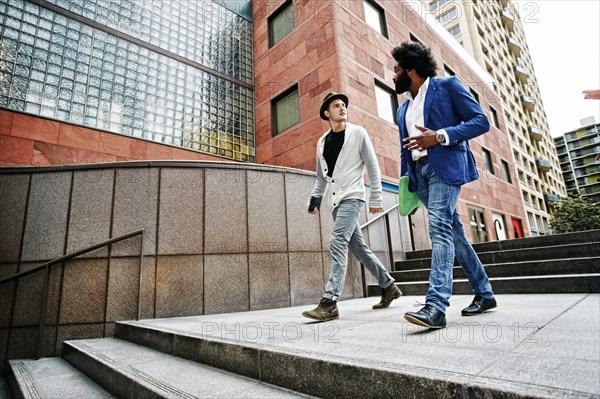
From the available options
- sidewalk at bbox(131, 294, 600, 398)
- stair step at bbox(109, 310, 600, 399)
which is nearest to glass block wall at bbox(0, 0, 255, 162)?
stair step at bbox(109, 310, 600, 399)

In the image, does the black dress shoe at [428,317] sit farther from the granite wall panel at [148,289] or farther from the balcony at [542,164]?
the balcony at [542,164]

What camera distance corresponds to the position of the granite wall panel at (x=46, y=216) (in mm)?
4297

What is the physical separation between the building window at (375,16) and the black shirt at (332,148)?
365 inches

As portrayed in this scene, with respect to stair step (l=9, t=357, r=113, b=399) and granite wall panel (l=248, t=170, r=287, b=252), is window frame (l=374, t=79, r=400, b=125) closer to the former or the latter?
granite wall panel (l=248, t=170, r=287, b=252)

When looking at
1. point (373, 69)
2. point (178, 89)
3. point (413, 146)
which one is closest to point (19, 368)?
point (413, 146)

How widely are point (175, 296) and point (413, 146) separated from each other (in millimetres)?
3726

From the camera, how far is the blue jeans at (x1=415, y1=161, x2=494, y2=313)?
201cm

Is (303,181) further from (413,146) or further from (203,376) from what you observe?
(203,376)

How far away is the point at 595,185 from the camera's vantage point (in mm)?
76812

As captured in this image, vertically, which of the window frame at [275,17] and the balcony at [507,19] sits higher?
the balcony at [507,19]

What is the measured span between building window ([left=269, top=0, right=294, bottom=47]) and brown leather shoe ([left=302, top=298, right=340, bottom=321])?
10388mm

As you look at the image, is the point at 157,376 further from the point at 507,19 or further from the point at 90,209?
the point at 507,19

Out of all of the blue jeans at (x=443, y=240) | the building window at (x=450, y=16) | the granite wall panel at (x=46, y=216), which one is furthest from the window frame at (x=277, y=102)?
the building window at (x=450, y=16)

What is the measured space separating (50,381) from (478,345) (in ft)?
11.9
